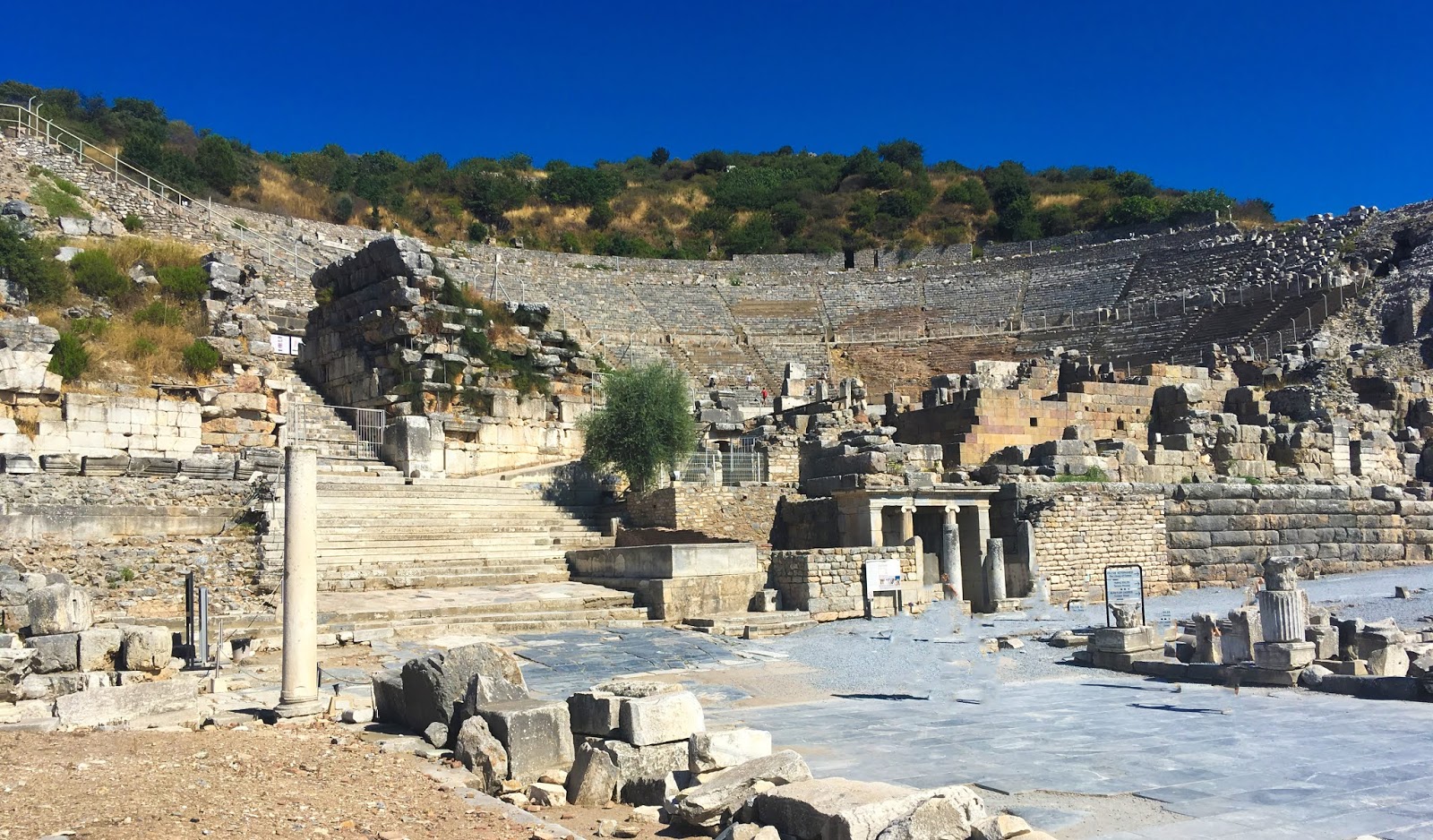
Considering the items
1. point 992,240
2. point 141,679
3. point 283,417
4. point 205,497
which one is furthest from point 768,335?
point 141,679

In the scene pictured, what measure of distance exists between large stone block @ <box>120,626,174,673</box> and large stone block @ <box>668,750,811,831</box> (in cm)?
615

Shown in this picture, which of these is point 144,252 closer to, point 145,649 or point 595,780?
point 145,649

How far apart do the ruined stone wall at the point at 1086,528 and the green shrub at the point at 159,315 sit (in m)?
16.7

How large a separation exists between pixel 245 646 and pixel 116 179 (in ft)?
85.9

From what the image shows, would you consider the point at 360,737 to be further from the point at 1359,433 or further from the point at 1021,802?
the point at 1359,433

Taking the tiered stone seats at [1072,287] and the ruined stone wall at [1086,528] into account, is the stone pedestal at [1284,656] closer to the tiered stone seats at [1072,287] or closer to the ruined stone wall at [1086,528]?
the ruined stone wall at [1086,528]

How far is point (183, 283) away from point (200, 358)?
4039 mm

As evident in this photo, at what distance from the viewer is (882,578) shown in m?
A: 16.5

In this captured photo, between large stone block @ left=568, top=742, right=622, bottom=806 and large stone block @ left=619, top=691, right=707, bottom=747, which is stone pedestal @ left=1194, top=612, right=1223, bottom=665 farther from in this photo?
large stone block @ left=568, top=742, right=622, bottom=806

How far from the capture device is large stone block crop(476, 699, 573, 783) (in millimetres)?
7480

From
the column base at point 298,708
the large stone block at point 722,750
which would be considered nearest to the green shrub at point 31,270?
the column base at point 298,708

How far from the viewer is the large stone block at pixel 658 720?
7.37 metres

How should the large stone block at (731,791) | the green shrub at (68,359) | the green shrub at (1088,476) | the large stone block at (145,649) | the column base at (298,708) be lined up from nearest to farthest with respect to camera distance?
the large stone block at (731,791), the column base at (298,708), the large stone block at (145,649), the green shrub at (68,359), the green shrub at (1088,476)

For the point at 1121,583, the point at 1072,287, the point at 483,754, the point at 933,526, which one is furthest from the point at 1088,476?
the point at 1072,287
